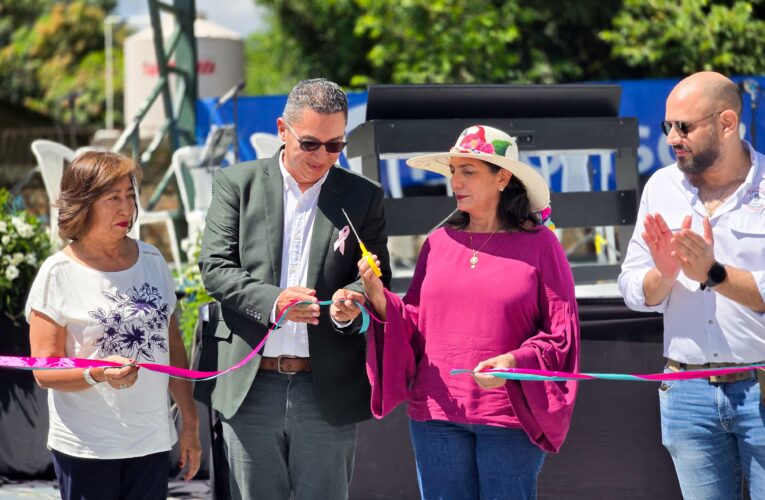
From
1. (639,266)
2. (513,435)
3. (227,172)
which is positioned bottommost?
(513,435)

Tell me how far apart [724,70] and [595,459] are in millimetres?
8187

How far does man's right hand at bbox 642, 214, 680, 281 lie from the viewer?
9.08 feet

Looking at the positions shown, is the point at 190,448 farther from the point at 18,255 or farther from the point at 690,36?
the point at 690,36

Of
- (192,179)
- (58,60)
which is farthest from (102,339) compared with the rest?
(58,60)

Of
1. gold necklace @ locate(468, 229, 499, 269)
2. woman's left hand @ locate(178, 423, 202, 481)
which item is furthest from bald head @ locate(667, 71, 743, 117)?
woman's left hand @ locate(178, 423, 202, 481)

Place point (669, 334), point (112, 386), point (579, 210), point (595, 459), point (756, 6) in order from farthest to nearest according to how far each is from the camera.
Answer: point (756, 6)
point (579, 210)
point (595, 459)
point (669, 334)
point (112, 386)

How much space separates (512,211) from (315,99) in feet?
2.39

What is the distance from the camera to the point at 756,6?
11727 millimetres

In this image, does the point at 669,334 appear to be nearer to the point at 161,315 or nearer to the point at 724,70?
the point at 161,315

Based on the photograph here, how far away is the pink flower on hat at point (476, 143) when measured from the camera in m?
3.02

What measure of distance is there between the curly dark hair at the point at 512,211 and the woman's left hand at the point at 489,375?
47 cm

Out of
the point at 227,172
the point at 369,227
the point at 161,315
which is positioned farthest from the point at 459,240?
the point at 161,315

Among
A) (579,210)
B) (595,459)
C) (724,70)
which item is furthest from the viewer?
(724,70)

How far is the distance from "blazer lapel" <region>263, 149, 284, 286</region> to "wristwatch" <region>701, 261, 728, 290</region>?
4.29ft
